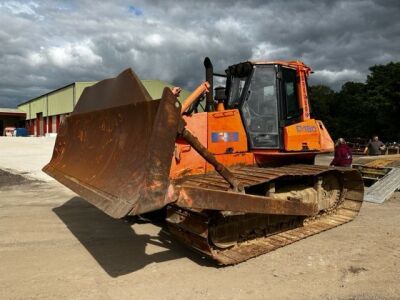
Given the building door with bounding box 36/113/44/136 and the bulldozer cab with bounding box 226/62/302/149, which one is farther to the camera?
the building door with bounding box 36/113/44/136

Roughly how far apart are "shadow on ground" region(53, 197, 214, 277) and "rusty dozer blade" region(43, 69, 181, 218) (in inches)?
36.8

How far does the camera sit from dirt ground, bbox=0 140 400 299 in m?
4.03

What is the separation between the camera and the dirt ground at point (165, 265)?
4.03 meters

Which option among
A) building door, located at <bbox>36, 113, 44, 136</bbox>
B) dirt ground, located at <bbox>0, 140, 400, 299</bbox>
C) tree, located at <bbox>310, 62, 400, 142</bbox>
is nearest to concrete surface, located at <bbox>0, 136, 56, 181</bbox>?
dirt ground, located at <bbox>0, 140, 400, 299</bbox>

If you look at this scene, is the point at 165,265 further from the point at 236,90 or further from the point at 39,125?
the point at 39,125

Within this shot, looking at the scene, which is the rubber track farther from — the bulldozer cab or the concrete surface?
the concrete surface

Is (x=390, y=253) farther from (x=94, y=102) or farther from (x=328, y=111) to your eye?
(x=328, y=111)

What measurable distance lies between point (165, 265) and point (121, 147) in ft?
4.87

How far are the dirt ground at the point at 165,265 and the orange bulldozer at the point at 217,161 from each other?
340mm

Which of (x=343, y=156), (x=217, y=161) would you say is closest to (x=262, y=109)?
(x=217, y=161)

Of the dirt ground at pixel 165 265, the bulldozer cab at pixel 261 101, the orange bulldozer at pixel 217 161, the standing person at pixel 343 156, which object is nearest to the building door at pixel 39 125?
the standing person at pixel 343 156

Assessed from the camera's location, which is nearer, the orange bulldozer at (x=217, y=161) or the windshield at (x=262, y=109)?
the orange bulldozer at (x=217, y=161)

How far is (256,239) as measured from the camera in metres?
5.52

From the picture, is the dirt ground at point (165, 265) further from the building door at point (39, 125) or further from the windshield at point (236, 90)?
the building door at point (39, 125)
